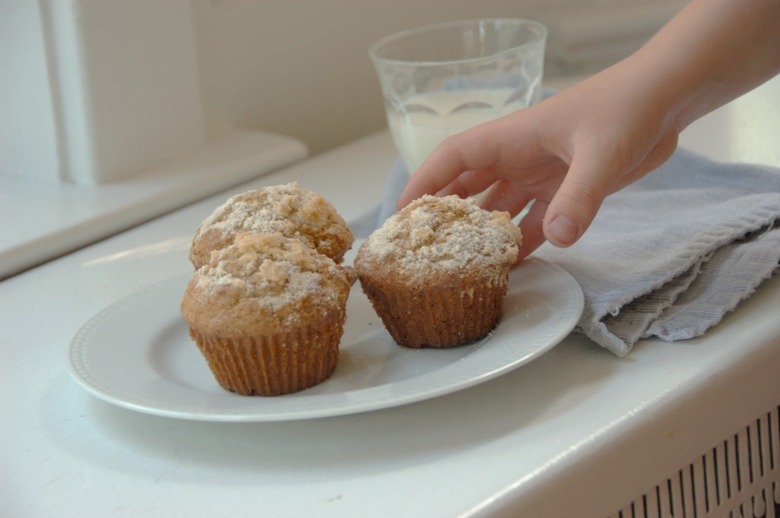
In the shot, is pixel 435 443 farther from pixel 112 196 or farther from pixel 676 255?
pixel 112 196

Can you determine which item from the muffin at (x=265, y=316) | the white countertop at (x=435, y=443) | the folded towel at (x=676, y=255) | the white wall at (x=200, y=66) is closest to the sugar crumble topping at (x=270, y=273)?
the muffin at (x=265, y=316)

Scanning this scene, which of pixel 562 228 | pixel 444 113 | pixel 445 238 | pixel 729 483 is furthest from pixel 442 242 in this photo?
pixel 444 113

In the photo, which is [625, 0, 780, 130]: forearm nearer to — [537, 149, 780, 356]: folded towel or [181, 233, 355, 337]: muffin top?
[537, 149, 780, 356]: folded towel

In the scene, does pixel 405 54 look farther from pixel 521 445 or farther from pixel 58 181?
pixel 521 445

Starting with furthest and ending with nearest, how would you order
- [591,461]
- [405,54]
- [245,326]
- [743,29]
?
[405,54]
[743,29]
[245,326]
[591,461]

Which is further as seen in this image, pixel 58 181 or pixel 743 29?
pixel 58 181

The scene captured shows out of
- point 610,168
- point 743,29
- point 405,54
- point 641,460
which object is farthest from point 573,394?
point 405,54

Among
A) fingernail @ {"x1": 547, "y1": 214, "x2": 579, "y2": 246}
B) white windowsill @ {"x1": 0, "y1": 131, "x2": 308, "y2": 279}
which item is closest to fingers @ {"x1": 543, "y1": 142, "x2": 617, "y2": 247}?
fingernail @ {"x1": 547, "y1": 214, "x2": 579, "y2": 246}
